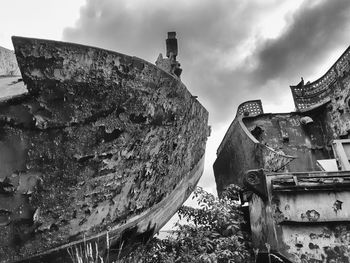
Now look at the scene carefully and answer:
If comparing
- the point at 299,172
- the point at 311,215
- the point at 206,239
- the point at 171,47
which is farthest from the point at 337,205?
the point at 171,47

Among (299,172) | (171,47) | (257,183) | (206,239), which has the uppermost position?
(171,47)

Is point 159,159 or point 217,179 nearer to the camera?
point 159,159

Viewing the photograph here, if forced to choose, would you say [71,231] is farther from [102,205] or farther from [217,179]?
[217,179]

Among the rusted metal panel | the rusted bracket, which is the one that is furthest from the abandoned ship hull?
the rusted metal panel

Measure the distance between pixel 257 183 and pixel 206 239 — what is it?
4.30ft

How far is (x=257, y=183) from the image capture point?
4.56 m

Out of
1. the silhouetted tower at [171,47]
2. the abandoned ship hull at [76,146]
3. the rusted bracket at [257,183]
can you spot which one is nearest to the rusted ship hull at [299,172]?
the rusted bracket at [257,183]

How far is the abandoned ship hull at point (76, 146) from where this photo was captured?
2.18 meters

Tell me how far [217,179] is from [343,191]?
5.85m

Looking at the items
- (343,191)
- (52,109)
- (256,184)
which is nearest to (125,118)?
(52,109)

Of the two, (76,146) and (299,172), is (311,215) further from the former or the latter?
(76,146)

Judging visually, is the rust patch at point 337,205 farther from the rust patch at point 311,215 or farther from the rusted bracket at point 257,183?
the rusted bracket at point 257,183

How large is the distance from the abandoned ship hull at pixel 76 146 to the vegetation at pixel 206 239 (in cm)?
180

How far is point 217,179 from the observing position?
10.1 metres
